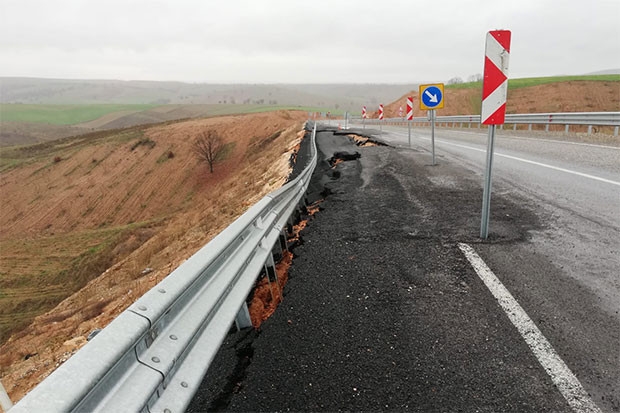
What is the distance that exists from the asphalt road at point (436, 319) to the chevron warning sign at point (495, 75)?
1495 mm

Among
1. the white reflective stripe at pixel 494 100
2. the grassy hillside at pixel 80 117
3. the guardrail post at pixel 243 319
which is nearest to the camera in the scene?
the guardrail post at pixel 243 319

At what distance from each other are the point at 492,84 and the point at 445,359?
10.2 ft

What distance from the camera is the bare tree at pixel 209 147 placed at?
38375mm

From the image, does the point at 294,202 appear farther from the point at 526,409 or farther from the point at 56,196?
the point at 56,196

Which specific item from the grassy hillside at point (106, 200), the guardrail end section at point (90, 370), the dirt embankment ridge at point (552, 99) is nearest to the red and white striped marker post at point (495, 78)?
the guardrail end section at point (90, 370)

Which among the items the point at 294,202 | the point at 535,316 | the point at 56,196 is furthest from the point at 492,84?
the point at 56,196

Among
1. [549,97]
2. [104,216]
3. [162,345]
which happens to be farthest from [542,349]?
[549,97]

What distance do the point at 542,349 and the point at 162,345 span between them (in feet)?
7.89

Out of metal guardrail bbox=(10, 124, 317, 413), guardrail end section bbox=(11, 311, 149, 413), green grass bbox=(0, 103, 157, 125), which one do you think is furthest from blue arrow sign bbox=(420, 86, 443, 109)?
green grass bbox=(0, 103, 157, 125)

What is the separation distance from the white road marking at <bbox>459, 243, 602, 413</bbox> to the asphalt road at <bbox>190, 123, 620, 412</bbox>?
12 millimetres

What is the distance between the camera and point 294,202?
17.9 feet

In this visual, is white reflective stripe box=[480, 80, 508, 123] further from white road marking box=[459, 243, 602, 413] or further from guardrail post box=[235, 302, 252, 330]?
guardrail post box=[235, 302, 252, 330]

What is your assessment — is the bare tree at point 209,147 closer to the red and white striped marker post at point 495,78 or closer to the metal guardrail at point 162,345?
the red and white striped marker post at point 495,78

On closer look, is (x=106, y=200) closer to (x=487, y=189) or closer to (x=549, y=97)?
(x=487, y=189)
